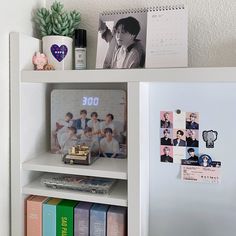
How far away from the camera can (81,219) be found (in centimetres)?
81

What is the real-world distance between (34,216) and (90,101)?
1.24ft

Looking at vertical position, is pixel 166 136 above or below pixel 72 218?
above

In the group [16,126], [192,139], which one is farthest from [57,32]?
[192,139]

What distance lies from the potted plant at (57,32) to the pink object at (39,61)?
0.9 inches

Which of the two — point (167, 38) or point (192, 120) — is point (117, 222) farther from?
point (167, 38)

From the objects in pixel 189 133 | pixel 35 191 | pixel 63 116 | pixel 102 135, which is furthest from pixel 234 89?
pixel 35 191

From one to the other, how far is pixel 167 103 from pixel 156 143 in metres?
0.13

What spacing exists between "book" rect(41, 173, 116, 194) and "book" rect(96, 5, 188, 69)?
1.11 feet

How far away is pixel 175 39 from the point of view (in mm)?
821

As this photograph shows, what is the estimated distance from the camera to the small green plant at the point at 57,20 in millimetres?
896

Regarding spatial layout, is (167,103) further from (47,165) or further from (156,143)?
(47,165)

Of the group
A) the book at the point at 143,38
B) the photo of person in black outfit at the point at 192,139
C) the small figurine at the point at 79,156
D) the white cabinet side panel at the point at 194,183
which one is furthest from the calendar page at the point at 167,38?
the small figurine at the point at 79,156

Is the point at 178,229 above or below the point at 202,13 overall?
below

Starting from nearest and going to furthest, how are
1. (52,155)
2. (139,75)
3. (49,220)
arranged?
1. (139,75)
2. (49,220)
3. (52,155)
